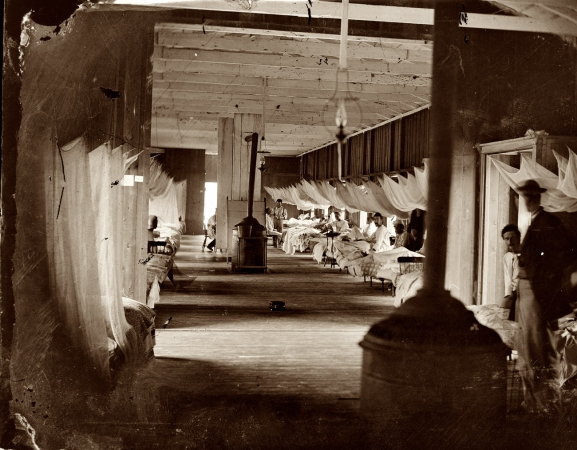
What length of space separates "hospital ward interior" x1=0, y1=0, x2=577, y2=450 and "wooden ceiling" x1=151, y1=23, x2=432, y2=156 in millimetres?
25

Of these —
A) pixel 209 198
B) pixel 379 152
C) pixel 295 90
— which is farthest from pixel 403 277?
pixel 209 198

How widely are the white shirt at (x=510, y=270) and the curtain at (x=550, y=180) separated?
35 centimetres

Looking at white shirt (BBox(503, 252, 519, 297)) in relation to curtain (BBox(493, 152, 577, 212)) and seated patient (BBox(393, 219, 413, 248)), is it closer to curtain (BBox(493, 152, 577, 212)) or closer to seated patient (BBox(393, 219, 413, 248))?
curtain (BBox(493, 152, 577, 212))

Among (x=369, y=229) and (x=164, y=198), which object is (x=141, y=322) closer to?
(x=164, y=198)

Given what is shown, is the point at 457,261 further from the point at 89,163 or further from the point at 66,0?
the point at 66,0

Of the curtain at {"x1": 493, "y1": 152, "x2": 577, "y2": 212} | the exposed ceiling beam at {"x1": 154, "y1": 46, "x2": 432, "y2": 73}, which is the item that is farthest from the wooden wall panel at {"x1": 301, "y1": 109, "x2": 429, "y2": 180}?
the curtain at {"x1": 493, "y1": 152, "x2": 577, "y2": 212}

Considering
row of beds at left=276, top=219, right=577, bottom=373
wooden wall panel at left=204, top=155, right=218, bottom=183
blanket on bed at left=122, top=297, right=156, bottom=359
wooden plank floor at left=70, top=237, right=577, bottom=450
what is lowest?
wooden plank floor at left=70, top=237, right=577, bottom=450

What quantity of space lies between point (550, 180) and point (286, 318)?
1.93 m

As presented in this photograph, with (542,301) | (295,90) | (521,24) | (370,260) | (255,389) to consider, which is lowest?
(255,389)

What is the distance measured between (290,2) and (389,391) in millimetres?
2326

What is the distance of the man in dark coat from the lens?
3523 millimetres

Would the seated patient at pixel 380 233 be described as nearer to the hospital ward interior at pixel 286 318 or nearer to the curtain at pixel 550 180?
the hospital ward interior at pixel 286 318

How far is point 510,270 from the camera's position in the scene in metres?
3.63

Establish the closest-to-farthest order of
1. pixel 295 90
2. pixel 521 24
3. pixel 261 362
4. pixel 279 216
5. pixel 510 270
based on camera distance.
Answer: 1. pixel 521 24
2. pixel 510 270
3. pixel 261 362
4. pixel 295 90
5. pixel 279 216
